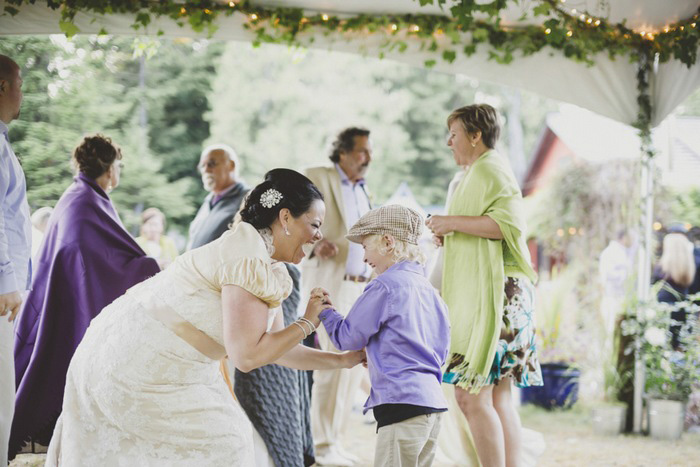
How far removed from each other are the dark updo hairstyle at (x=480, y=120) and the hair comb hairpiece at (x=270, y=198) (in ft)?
5.09

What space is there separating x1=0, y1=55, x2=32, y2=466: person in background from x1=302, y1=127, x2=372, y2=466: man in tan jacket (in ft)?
6.41

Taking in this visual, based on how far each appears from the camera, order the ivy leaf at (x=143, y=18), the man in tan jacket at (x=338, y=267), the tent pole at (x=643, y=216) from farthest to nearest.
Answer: the tent pole at (x=643, y=216), the man in tan jacket at (x=338, y=267), the ivy leaf at (x=143, y=18)

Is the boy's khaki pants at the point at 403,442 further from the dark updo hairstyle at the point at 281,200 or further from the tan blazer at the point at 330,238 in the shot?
the tan blazer at the point at 330,238

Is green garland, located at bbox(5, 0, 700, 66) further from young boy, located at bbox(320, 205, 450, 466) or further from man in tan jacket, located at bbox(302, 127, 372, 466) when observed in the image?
young boy, located at bbox(320, 205, 450, 466)

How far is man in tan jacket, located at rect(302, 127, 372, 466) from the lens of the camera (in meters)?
4.95

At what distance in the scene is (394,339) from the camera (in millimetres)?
2867

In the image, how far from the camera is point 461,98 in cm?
2558

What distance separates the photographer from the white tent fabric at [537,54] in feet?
15.1

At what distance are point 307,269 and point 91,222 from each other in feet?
4.88

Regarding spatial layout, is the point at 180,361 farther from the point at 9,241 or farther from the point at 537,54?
the point at 537,54

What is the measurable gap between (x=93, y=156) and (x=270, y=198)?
6.38 feet

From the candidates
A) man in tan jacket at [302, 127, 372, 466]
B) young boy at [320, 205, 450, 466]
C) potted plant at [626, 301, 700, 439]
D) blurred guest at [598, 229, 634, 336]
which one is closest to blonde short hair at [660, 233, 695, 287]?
blurred guest at [598, 229, 634, 336]

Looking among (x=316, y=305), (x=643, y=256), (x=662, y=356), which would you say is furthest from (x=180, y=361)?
(x=662, y=356)

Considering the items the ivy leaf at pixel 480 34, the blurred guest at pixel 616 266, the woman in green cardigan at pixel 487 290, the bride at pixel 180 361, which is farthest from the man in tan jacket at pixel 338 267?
the blurred guest at pixel 616 266
